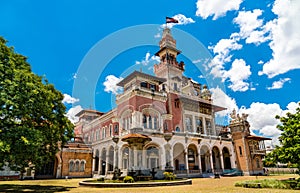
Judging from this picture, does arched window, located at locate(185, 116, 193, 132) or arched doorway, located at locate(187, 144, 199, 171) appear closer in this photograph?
arched doorway, located at locate(187, 144, 199, 171)

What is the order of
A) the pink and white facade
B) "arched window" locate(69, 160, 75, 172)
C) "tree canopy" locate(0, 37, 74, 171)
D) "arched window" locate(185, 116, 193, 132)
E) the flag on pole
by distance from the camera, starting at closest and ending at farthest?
"tree canopy" locate(0, 37, 74, 171)
the pink and white facade
"arched window" locate(185, 116, 193, 132)
the flag on pole
"arched window" locate(69, 160, 75, 172)

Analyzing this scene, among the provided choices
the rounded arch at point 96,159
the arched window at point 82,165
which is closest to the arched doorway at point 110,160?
the rounded arch at point 96,159

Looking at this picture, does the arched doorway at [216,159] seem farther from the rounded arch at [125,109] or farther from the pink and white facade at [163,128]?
the rounded arch at [125,109]

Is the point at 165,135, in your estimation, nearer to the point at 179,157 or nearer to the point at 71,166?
the point at 179,157

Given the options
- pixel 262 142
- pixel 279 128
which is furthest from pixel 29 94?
pixel 262 142

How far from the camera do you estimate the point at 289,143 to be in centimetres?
1351

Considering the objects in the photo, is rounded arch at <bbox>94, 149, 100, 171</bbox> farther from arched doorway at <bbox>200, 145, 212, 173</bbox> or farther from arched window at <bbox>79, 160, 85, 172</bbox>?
arched doorway at <bbox>200, 145, 212, 173</bbox>

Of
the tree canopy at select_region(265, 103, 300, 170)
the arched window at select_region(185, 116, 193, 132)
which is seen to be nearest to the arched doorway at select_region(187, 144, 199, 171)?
the arched window at select_region(185, 116, 193, 132)

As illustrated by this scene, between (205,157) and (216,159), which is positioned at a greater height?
(205,157)

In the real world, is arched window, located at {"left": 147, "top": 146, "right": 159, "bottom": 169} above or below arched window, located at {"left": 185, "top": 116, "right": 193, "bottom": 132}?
below

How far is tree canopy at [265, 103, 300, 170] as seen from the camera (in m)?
Result: 12.9

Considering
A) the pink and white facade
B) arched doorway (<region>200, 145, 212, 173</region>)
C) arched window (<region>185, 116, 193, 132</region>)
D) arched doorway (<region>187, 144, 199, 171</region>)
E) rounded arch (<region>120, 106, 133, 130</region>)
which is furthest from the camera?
arched doorway (<region>200, 145, 212, 173</region>)

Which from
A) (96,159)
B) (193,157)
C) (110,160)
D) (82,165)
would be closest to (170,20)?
(193,157)

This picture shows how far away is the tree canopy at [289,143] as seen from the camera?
12.9 metres
